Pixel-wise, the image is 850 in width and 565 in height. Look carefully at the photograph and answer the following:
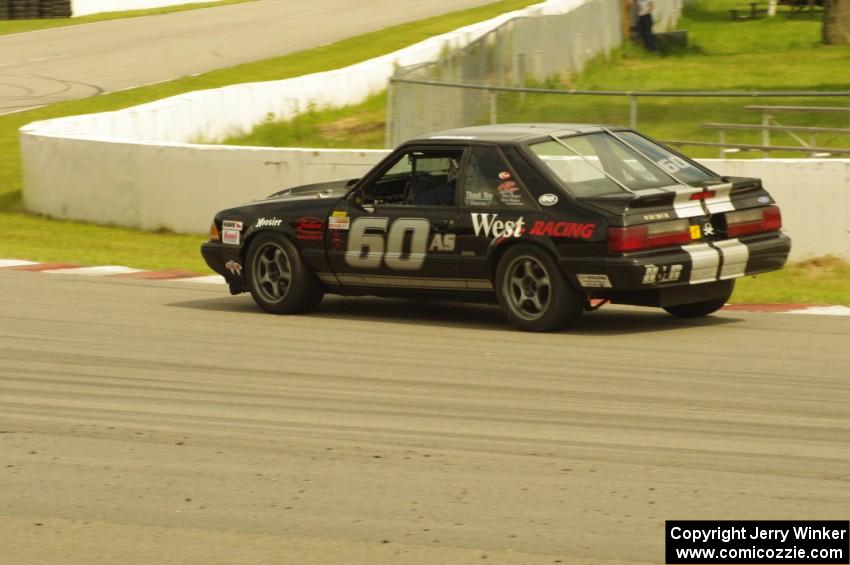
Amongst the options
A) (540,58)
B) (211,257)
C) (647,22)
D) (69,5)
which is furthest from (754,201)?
(69,5)

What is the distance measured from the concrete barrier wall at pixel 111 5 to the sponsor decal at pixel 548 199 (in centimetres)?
3566

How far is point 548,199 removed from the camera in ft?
31.3

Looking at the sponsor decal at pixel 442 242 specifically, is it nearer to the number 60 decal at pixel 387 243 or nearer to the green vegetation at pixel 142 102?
the number 60 decal at pixel 387 243

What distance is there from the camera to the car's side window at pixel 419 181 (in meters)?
10.2

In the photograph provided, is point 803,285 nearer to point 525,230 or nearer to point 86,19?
point 525,230

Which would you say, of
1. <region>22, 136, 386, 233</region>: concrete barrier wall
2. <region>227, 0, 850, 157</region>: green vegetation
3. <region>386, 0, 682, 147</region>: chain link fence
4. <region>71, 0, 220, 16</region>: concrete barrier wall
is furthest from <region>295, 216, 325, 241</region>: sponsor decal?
<region>71, 0, 220, 16</region>: concrete barrier wall

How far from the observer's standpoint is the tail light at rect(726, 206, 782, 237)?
31.8ft

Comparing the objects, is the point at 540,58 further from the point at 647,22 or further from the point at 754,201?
the point at 754,201

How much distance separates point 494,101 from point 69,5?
96.1 feet

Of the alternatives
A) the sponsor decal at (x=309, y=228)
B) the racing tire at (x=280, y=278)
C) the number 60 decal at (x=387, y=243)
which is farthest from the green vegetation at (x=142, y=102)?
the number 60 decal at (x=387, y=243)

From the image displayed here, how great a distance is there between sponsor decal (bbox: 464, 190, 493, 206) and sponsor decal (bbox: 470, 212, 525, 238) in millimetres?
85

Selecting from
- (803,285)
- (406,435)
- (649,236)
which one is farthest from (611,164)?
(406,435)

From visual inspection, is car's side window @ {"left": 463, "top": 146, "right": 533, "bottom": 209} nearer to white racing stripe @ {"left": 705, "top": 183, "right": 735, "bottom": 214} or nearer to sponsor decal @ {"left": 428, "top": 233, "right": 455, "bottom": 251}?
sponsor decal @ {"left": 428, "top": 233, "right": 455, "bottom": 251}

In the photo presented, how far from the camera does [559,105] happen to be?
627 inches
